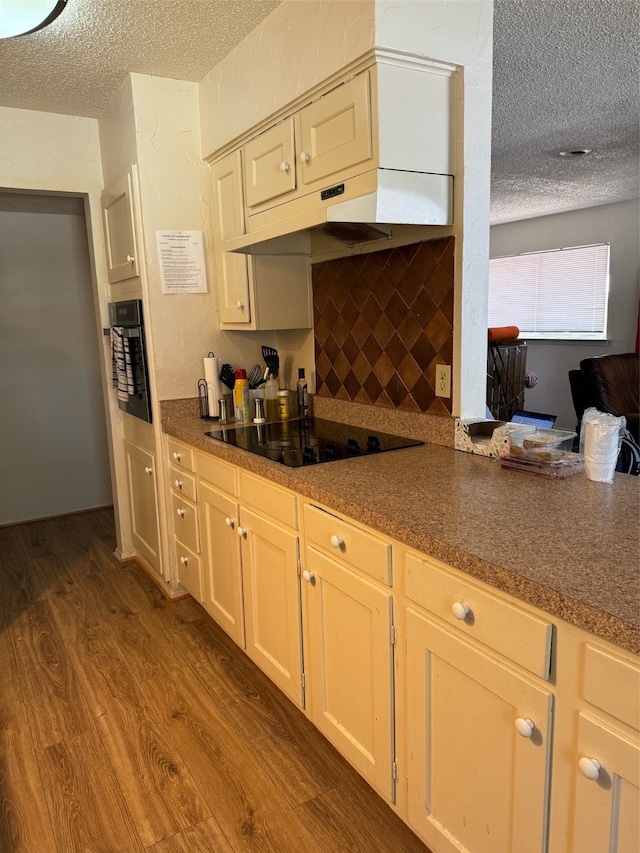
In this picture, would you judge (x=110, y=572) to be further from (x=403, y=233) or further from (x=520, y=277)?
(x=520, y=277)

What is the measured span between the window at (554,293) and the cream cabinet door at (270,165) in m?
4.89

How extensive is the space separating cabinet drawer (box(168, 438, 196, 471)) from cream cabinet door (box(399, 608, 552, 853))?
1.42 meters

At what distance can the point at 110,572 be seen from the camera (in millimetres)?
3305

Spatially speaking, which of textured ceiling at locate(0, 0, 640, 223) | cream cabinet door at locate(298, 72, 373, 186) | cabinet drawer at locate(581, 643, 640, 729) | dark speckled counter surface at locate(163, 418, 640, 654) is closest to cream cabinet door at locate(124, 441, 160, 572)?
dark speckled counter surface at locate(163, 418, 640, 654)

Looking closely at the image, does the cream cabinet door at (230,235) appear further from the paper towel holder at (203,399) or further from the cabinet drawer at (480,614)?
the cabinet drawer at (480,614)

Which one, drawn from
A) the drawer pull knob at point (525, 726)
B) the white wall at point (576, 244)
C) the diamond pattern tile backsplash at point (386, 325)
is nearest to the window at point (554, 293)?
the white wall at point (576, 244)

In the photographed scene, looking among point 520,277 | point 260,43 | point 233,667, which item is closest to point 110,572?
point 233,667

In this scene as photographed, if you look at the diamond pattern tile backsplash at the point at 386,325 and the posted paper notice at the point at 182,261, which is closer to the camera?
the diamond pattern tile backsplash at the point at 386,325

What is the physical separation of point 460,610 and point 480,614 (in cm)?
4

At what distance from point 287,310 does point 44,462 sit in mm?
2463

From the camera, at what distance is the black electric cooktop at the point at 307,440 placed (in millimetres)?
1996

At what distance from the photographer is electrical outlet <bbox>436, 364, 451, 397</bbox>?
2037mm

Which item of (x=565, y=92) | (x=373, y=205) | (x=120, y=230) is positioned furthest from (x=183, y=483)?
(x=565, y=92)

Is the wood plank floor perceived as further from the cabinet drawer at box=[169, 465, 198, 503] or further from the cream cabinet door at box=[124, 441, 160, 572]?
the cabinet drawer at box=[169, 465, 198, 503]
